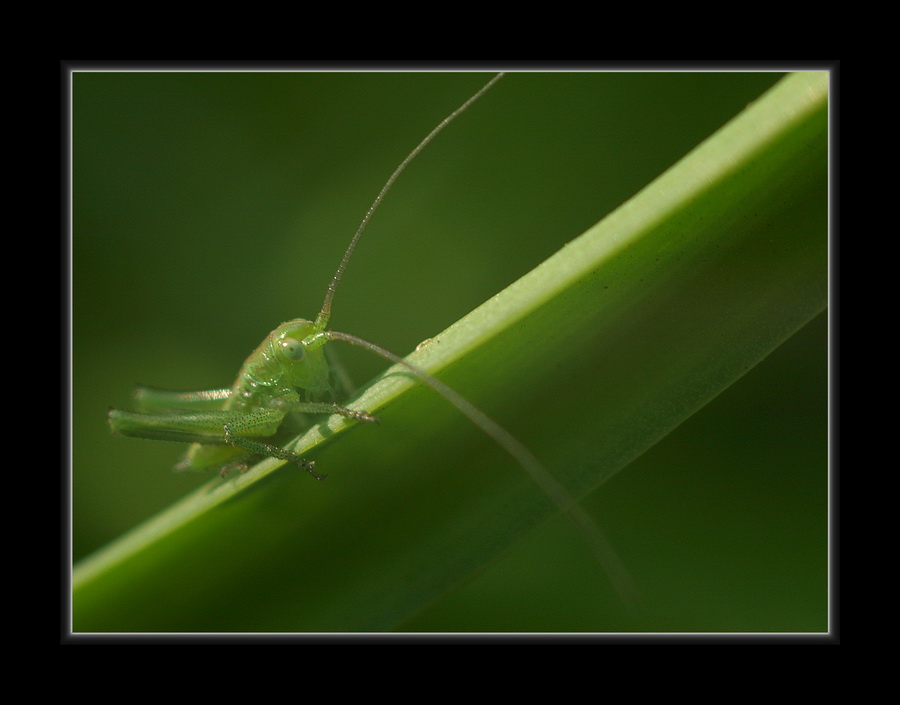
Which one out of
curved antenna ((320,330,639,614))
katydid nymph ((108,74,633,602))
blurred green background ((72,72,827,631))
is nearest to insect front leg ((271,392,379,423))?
katydid nymph ((108,74,633,602))

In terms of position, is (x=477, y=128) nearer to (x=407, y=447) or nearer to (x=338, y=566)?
(x=407, y=447)

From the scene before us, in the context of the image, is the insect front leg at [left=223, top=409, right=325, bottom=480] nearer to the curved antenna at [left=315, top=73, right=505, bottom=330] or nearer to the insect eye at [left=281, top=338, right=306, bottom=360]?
the insect eye at [left=281, top=338, right=306, bottom=360]

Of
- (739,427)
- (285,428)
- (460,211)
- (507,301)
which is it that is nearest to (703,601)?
(739,427)

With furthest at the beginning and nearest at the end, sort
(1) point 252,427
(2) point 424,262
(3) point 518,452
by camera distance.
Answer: (1) point 252,427 → (2) point 424,262 → (3) point 518,452

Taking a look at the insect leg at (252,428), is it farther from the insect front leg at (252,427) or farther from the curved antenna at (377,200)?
the curved antenna at (377,200)

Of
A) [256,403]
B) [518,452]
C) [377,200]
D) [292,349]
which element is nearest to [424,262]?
[377,200]

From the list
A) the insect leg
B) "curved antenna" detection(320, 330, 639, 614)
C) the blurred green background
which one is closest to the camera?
"curved antenna" detection(320, 330, 639, 614)

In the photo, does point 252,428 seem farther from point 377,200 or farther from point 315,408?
point 377,200
